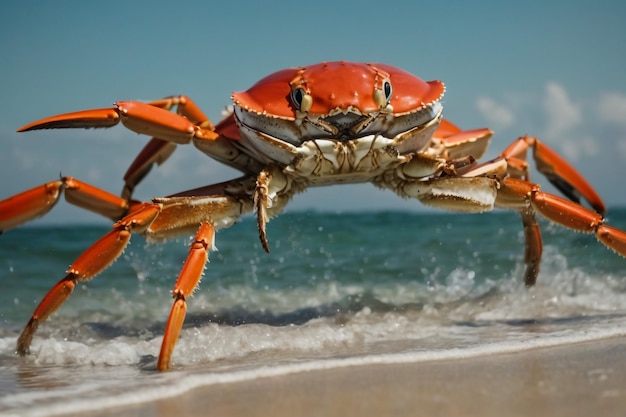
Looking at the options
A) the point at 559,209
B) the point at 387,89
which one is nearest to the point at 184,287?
the point at 387,89

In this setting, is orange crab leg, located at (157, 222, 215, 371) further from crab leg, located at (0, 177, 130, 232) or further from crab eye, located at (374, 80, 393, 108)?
crab eye, located at (374, 80, 393, 108)

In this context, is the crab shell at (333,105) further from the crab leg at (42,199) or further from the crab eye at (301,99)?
the crab leg at (42,199)

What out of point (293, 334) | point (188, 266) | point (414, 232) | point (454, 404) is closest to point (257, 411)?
point (454, 404)

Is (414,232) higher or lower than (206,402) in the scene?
higher

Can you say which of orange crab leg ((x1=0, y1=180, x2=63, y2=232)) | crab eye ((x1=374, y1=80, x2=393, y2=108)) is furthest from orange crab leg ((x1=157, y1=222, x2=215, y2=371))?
crab eye ((x1=374, y1=80, x2=393, y2=108))

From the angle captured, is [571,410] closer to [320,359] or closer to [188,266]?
[320,359]

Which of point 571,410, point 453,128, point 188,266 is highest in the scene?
point 453,128

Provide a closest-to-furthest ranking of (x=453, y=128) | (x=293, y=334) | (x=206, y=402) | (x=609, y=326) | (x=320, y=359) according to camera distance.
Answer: (x=206, y=402), (x=320, y=359), (x=609, y=326), (x=293, y=334), (x=453, y=128)

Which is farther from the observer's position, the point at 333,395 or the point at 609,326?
the point at 609,326
